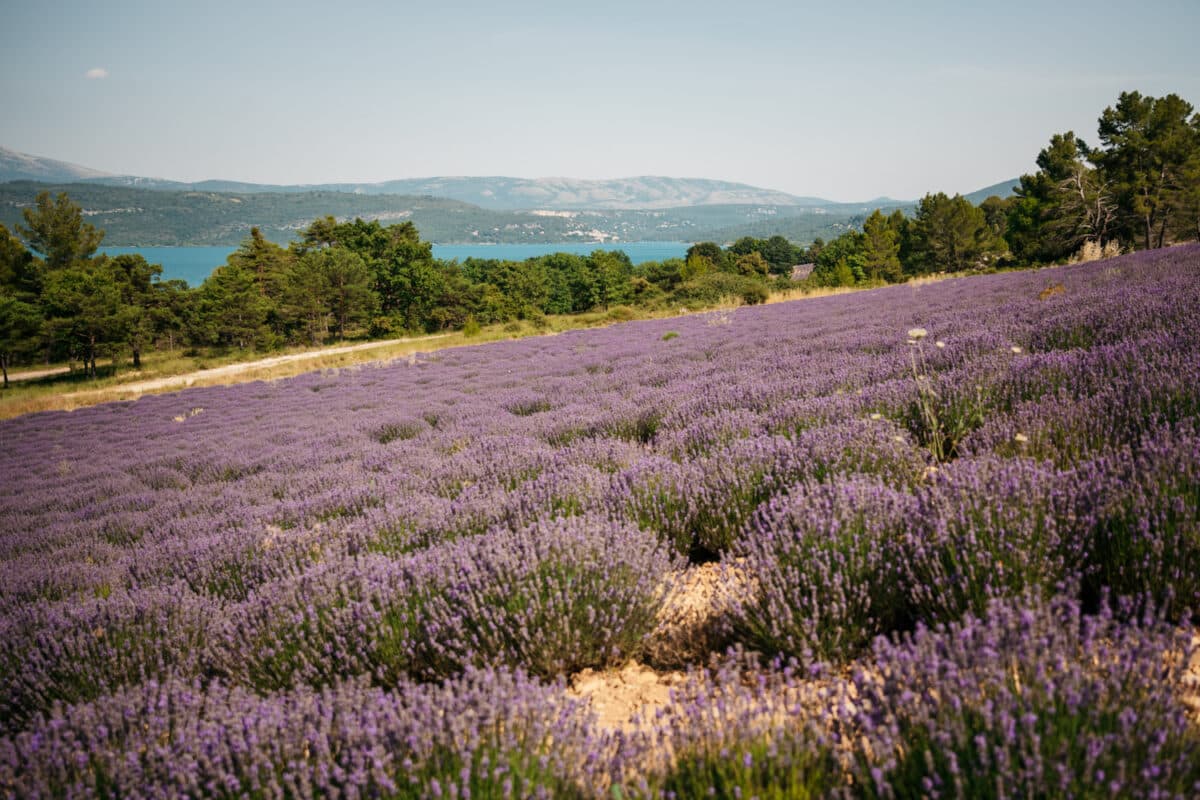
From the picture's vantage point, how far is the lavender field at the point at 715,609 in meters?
1.13

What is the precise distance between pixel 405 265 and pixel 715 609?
5627 centimetres

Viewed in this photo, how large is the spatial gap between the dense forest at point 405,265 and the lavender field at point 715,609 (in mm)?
22657

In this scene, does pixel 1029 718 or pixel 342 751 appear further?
pixel 342 751

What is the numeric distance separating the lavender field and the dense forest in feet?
74.3

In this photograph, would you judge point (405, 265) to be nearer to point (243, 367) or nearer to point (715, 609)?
point (243, 367)

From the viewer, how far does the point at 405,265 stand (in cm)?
5319

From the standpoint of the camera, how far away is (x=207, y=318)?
4400 cm

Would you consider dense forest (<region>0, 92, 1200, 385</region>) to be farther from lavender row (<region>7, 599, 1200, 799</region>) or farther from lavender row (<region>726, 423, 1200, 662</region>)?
lavender row (<region>7, 599, 1200, 799</region>)

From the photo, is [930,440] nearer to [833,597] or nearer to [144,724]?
[833,597]

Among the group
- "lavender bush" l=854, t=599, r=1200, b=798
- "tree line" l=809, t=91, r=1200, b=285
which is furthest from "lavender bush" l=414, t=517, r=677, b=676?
"tree line" l=809, t=91, r=1200, b=285

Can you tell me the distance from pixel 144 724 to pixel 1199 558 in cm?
312

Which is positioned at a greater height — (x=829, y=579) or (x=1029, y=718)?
(x=1029, y=718)

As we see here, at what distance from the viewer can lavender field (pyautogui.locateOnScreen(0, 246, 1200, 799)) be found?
1.13 m

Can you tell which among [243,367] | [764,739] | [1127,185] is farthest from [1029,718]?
[1127,185]
